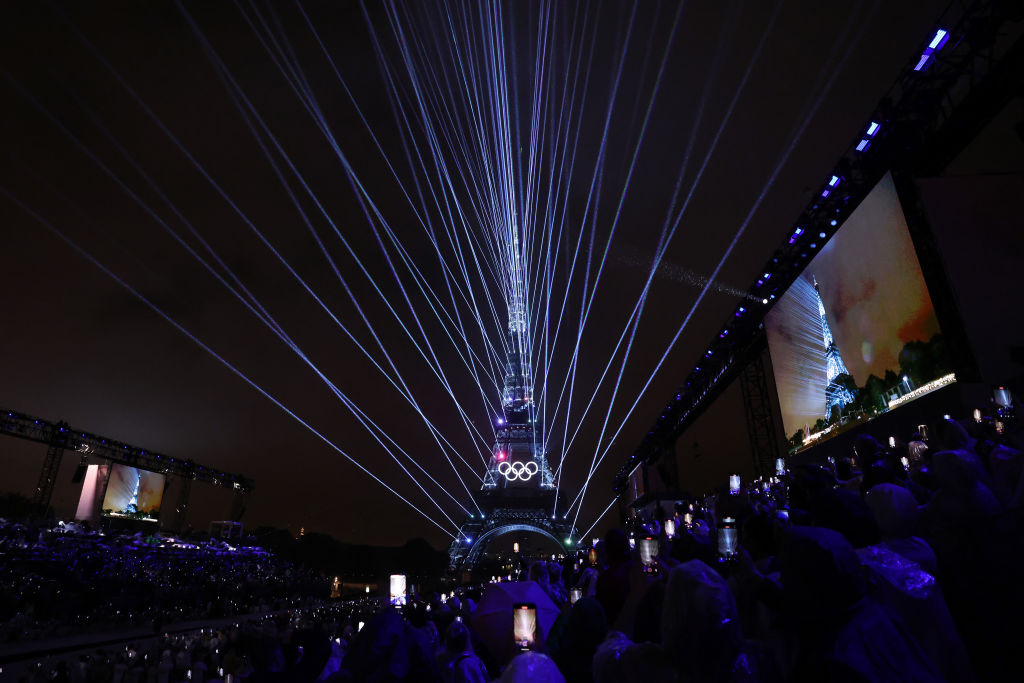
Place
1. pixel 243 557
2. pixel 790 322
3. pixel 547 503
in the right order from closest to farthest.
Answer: pixel 790 322
pixel 243 557
pixel 547 503

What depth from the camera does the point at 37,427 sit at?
35.9 m

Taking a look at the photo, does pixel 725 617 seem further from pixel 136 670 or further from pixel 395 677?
pixel 136 670

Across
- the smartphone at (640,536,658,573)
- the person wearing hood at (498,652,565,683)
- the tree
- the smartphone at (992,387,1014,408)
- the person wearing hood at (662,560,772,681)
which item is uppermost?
the tree

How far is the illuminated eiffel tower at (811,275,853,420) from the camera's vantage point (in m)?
19.5

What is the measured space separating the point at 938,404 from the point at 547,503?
70.1m

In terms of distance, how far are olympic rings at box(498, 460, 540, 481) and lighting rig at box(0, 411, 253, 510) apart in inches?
1643

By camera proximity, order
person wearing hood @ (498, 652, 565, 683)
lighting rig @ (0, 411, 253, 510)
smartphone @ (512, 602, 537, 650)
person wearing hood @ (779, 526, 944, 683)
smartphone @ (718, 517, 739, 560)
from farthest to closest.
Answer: lighting rig @ (0, 411, 253, 510) < smartphone @ (718, 517, 739, 560) < smartphone @ (512, 602, 537, 650) < person wearing hood @ (498, 652, 565, 683) < person wearing hood @ (779, 526, 944, 683)

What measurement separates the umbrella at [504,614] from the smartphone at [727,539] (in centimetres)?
220

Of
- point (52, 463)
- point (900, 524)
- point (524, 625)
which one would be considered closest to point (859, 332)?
point (900, 524)

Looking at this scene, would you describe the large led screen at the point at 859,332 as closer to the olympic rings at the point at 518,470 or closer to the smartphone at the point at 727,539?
the smartphone at the point at 727,539

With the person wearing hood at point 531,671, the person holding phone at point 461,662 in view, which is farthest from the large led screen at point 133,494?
the person wearing hood at point 531,671

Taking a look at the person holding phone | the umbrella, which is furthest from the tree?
the person holding phone

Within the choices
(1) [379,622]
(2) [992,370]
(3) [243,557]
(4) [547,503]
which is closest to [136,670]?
(1) [379,622]

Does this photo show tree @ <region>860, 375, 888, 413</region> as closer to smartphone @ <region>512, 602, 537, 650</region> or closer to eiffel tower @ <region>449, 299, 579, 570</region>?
smartphone @ <region>512, 602, 537, 650</region>
